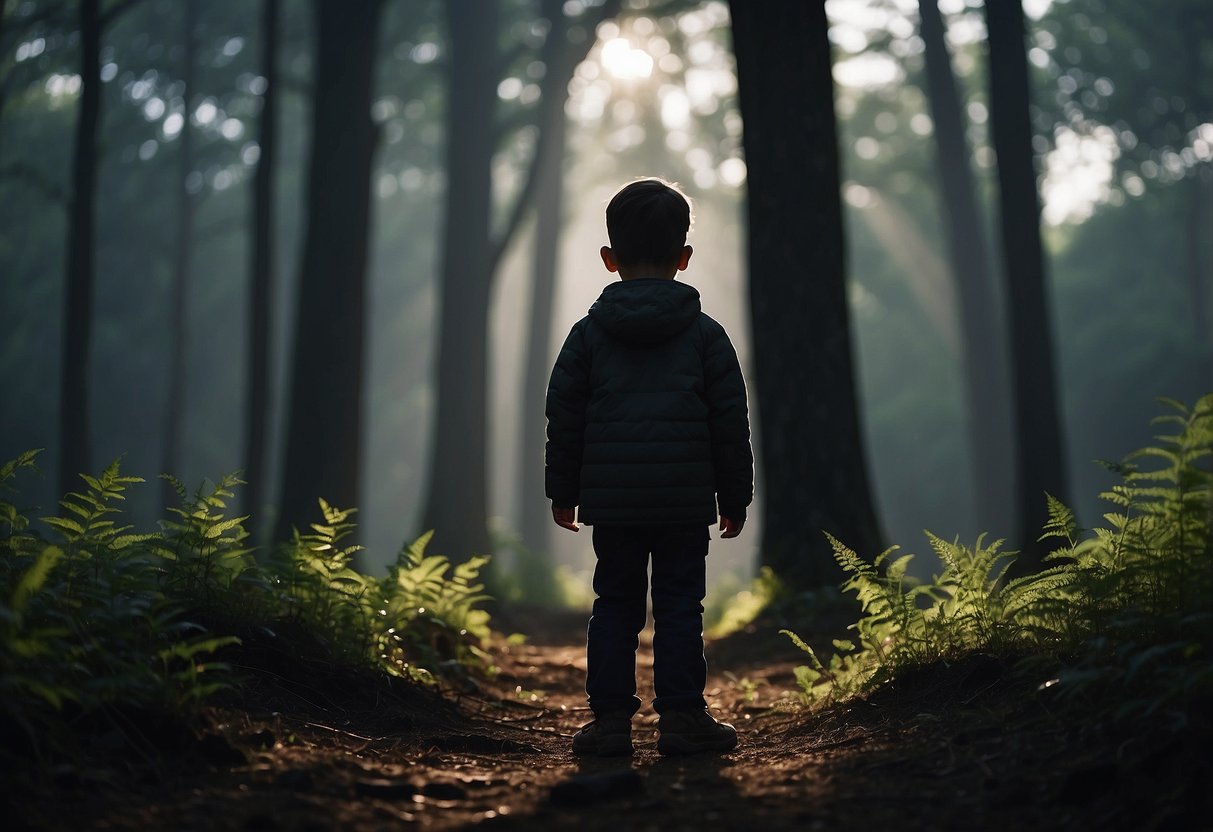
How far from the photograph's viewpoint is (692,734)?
13.5 ft

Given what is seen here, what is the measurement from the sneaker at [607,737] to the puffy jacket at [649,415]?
73cm

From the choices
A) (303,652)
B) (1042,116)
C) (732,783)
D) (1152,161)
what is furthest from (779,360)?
(1152,161)

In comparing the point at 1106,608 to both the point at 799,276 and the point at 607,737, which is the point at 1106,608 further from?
the point at 799,276

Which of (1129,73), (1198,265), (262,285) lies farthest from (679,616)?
(1198,265)

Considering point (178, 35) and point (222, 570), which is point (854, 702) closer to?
point (222, 570)

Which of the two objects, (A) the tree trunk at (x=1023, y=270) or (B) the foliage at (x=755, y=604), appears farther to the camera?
(A) the tree trunk at (x=1023, y=270)

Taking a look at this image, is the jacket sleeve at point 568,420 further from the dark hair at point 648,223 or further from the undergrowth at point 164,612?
the undergrowth at point 164,612

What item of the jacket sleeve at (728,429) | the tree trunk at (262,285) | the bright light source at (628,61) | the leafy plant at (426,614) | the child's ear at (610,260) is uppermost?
the bright light source at (628,61)

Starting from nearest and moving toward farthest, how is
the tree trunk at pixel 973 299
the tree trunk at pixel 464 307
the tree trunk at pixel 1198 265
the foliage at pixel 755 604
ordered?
the foliage at pixel 755 604, the tree trunk at pixel 464 307, the tree trunk at pixel 973 299, the tree trunk at pixel 1198 265

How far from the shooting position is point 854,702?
4426mm

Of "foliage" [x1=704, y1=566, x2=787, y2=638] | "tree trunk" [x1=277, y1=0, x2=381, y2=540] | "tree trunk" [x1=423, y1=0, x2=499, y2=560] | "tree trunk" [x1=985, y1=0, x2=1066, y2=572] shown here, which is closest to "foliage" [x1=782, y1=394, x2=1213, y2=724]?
"foliage" [x1=704, y1=566, x2=787, y2=638]

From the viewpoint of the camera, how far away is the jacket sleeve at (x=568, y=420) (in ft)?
14.2

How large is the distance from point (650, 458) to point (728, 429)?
33 centimetres

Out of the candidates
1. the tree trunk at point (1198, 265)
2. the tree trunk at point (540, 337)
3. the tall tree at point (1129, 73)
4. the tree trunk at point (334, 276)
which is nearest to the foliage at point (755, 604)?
the tree trunk at point (334, 276)
